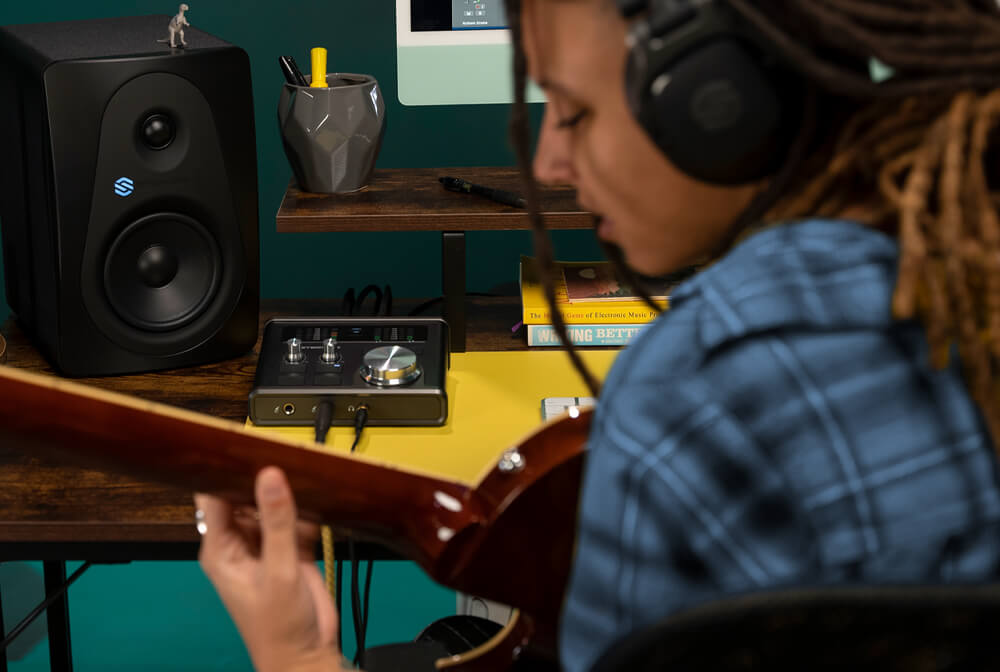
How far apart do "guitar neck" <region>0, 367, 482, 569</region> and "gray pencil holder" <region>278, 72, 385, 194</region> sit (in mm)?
697

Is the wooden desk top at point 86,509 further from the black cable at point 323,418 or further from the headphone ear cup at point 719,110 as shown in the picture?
the headphone ear cup at point 719,110

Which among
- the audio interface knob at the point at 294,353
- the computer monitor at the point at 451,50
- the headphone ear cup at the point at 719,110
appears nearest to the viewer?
the headphone ear cup at the point at 719,110

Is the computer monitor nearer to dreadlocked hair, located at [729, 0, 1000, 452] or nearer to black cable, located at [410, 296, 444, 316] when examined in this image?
black cable, located at [410, 296, 444, 316]

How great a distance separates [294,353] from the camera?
119 centimetres

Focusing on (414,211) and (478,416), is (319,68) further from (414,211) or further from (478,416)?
(478,416)

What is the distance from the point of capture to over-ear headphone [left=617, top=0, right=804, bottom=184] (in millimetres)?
483

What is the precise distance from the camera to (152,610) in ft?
6.47

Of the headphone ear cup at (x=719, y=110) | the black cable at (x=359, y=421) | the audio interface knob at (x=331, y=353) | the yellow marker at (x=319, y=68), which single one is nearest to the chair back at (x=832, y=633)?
the headphone ear cup at (x=719, y=110)

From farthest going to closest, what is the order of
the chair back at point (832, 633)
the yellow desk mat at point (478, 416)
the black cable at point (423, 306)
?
the black cable at point (423, 306) < the yellow desk mat at point (478, 416) < the chair back at point (832, 633)

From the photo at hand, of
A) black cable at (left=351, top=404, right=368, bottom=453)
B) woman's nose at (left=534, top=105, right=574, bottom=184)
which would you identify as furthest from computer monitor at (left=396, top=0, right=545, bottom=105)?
woman's nose at (left=534, top=105, right=574, bottom=184)

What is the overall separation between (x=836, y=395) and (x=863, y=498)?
0.04 metres

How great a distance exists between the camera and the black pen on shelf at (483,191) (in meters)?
1.31

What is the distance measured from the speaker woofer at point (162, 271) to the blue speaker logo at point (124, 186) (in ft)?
0.12

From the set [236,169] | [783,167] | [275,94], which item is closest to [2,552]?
[236,169]
